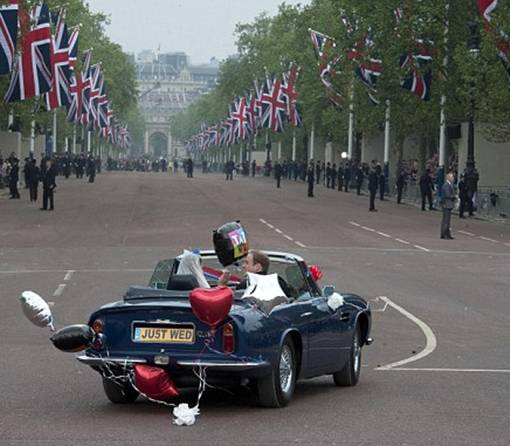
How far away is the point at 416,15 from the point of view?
6638 centimetres

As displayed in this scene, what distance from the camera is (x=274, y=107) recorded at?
331 ft

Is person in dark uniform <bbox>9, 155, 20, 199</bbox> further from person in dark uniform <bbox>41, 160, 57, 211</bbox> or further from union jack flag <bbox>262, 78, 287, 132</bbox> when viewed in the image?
union jack flag <bbox>262, 78, 287, 132</bbox>

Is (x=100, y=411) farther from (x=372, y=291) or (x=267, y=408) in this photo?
(x=372, y=291)

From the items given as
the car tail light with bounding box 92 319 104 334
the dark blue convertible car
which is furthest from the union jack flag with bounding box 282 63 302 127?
the car tail light with bounding box 92 319 104 334

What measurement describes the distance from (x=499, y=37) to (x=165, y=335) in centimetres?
4077

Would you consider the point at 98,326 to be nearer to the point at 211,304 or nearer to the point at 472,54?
the point at 211,304

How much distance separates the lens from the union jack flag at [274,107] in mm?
100688

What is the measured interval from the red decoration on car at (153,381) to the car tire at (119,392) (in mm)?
524

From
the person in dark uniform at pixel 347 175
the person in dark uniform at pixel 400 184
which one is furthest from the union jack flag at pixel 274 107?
the person in dark uniform at pixel 400 184

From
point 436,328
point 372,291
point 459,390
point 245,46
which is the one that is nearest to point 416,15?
point 372,291

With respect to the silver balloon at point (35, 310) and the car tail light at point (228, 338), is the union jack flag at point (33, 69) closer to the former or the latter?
the silver balloon at point (35, 310)

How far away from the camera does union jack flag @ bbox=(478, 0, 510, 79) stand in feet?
163

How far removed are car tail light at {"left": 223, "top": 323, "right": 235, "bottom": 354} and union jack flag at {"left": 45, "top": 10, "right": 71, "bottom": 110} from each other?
54.2 m

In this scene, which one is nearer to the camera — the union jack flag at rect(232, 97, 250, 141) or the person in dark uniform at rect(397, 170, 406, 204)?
the person in dark uniform at rect(397, 170, 406, 204)
